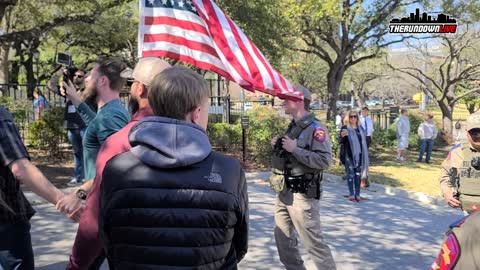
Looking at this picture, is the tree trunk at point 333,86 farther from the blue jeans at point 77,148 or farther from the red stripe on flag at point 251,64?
the red stripe on flag at point 251,64

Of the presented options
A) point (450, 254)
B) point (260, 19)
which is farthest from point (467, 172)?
point (260, 19)

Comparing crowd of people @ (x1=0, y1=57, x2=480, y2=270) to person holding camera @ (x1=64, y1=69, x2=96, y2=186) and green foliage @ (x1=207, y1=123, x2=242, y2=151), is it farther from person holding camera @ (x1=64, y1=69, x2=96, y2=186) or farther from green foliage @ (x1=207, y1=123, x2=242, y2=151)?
green foliage @ (x1=207, y1=123, x2=242, y2=151)

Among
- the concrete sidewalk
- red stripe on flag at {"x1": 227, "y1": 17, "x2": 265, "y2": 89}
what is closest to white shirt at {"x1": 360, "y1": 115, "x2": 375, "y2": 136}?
the concrete sidewalk

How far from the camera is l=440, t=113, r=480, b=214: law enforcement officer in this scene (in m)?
4.46

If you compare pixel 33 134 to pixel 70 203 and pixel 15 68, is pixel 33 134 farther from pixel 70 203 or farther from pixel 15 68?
pixel 15 68

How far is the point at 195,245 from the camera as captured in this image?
1863 mm

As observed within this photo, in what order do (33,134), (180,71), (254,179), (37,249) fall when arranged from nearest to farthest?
(180,71) < (37,249) < (254,179) < (33,134)

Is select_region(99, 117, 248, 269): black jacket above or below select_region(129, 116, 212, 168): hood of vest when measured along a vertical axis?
below

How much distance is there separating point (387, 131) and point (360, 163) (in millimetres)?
11947

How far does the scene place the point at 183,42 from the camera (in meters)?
4.30

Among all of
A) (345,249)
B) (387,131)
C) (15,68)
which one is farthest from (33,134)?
(15,68)

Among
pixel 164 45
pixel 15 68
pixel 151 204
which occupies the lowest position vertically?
pixel 151 204

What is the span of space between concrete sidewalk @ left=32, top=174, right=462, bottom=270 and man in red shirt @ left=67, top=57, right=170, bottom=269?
2.84 meters

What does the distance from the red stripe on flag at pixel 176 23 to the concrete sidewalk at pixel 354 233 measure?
2.48 m
